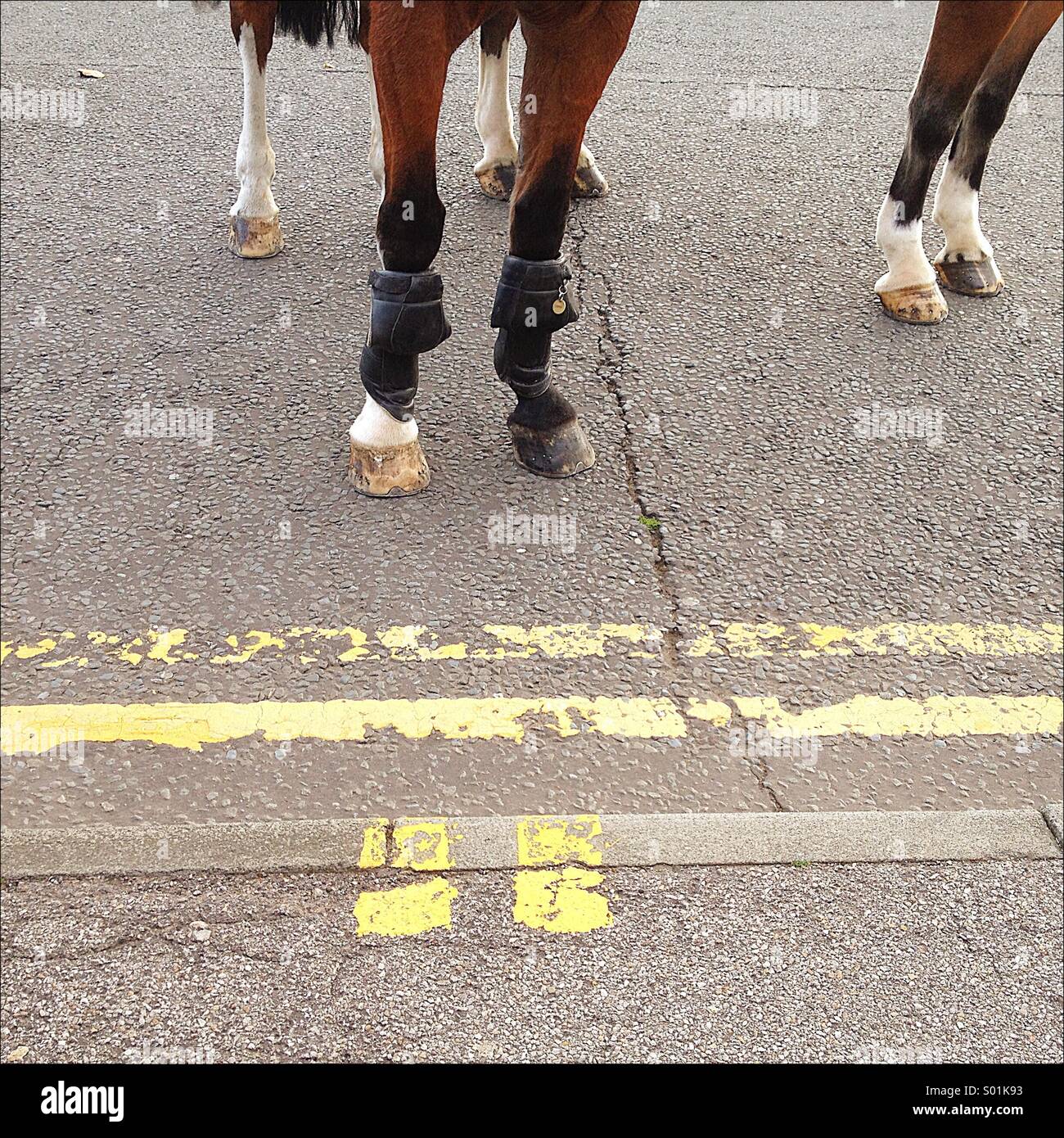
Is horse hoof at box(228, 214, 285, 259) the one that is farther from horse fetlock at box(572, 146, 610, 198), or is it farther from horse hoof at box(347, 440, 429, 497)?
horse hoof at box(347, 440, 429, 497)

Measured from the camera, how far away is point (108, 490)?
3.21 meters

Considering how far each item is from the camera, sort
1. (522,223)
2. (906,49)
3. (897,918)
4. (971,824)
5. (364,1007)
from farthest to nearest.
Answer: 1. (906,49)
2. (522,223)
3. (971,824)
4. (897,918)
5. (364,1007)

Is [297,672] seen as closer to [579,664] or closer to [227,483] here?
[579,664]

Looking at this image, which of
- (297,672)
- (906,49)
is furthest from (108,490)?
(906,49)

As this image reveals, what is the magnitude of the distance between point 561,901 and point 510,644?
730 mm

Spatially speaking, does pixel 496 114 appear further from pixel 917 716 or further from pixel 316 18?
pixel 917 716

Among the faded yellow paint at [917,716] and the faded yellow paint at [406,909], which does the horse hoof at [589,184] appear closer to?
the faded yellow paint at [917,716]

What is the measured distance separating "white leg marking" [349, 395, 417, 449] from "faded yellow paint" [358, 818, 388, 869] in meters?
1.18

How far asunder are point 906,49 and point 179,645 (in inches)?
231

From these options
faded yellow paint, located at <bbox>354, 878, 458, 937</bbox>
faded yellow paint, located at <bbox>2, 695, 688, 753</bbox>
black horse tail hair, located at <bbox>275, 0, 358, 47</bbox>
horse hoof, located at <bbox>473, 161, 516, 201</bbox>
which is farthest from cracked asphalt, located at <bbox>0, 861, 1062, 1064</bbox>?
horse hoof, located at <bbox>473, 161, 516, 201</bbox>

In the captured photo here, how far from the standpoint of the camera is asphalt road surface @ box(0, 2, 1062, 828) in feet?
8.21

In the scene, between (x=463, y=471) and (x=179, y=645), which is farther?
(x=463, y=471)

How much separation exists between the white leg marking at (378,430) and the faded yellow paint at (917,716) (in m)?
1.12

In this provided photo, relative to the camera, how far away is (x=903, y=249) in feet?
13.7
